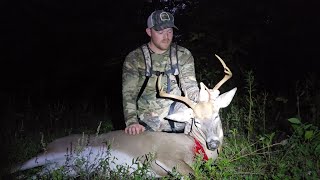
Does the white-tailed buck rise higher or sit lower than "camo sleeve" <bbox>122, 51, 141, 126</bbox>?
lower

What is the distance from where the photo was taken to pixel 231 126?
5.86 meters

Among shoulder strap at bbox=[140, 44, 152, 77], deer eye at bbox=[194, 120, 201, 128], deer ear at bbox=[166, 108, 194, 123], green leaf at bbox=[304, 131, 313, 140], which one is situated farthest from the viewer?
shoulder strap at bbox=[140, 44, 152, 77]

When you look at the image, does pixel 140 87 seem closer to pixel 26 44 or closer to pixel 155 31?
pixel 155 31

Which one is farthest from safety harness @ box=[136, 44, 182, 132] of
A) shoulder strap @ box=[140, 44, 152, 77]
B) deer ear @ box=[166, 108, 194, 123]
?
deer ear @ box=[166, 108, 194, 123]

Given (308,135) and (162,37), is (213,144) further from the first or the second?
(162,37)

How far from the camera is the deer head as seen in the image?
4234mm

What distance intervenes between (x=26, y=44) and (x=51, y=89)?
1.36 m

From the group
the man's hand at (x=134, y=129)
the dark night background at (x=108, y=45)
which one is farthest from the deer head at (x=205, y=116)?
the dark night background at (x=108, y=45)

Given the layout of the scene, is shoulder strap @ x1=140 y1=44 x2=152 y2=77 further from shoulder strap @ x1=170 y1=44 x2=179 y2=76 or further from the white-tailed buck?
the white-tailed buck

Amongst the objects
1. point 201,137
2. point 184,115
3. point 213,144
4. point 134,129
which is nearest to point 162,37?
point 184,115

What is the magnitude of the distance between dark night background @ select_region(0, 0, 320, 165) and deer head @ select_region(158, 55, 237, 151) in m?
2.98

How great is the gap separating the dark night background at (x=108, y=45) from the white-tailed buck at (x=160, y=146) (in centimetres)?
231

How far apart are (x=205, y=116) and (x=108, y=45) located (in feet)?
21.2

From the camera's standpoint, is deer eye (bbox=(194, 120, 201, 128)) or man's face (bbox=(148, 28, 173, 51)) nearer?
deer eye (bbox=(194, 120, 201, 128))
